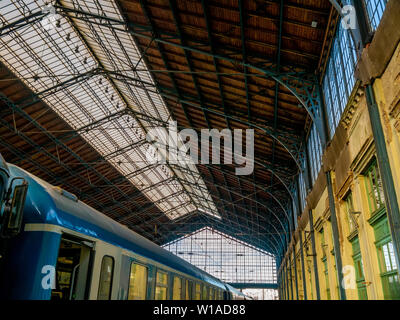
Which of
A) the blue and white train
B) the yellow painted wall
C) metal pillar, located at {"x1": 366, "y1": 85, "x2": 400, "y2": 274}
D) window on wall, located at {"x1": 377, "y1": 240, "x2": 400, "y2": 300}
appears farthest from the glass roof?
window on wall, located at {"x1": 377, "y1": 240, "x2": 400, "y2": 300}

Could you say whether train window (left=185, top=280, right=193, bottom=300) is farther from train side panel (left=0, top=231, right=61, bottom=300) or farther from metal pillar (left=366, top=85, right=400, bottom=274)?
train side panel (left=0, top=231, right=61, bottom=300)

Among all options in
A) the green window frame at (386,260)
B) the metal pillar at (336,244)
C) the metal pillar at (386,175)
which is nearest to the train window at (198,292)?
the metal pillar at (336,244)

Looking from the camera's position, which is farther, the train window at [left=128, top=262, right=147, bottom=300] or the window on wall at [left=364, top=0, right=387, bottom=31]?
the train window at [left=128, top=262, right=147, bottom=300]

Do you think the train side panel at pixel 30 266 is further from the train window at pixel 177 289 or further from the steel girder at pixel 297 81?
the steel girder at pixel 297 81

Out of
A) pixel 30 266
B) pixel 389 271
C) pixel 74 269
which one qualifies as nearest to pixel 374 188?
pixel 389 271

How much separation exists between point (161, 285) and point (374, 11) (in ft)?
29.4

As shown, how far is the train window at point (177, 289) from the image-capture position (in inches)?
482

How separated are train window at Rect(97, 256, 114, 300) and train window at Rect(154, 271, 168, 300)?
3.16m

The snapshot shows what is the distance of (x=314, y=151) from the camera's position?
53.2ft

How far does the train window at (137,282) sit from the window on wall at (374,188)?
5876 mm

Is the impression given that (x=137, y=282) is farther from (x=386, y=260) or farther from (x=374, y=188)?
(x=374, y=188)

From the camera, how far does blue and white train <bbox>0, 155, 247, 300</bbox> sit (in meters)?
5.30

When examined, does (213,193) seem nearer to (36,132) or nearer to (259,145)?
(259,145)

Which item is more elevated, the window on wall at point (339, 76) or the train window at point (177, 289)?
the window on wall at point (339, 76)
